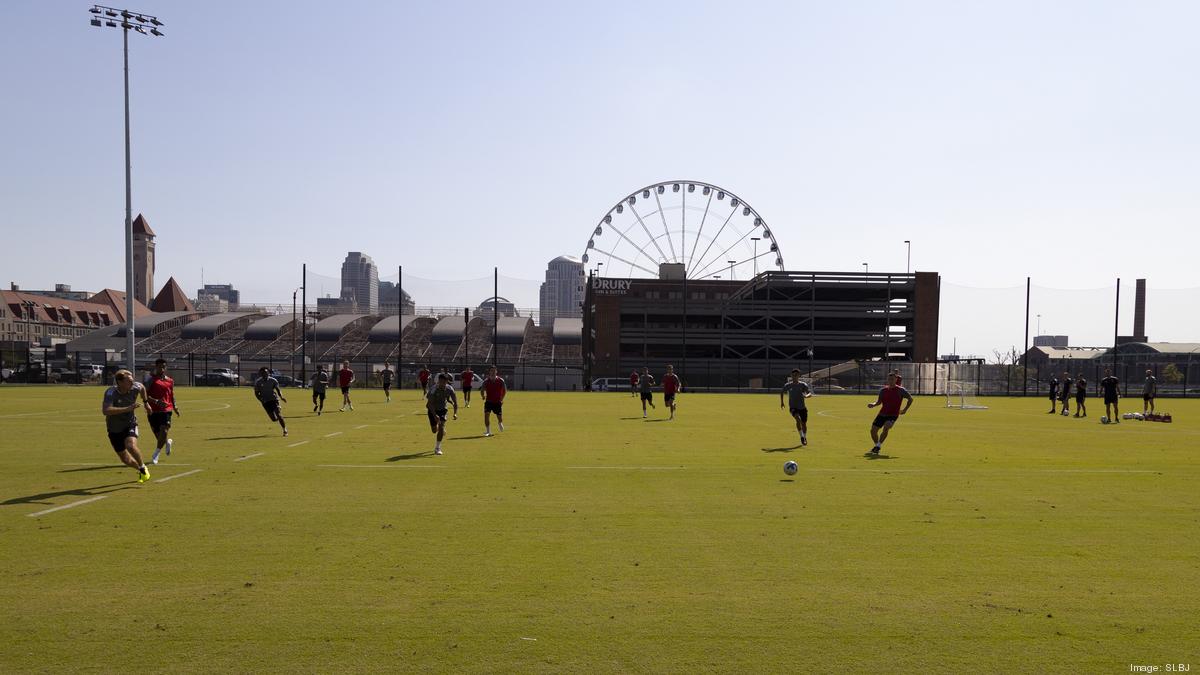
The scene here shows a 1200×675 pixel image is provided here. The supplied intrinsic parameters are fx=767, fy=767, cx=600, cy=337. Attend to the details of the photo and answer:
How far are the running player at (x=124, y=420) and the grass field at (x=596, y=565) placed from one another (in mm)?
592

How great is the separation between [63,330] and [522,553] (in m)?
153

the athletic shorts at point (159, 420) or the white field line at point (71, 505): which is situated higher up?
the athletic shorts at point (159, 420)

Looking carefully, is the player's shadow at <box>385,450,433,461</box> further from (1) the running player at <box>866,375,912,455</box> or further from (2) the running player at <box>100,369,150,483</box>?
(1) the running player at <box>866,375,912,455</box>

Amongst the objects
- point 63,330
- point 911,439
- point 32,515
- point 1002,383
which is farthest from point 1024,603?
point 63,330

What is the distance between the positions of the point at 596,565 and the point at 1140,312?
5828 inches

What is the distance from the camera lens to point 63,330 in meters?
131

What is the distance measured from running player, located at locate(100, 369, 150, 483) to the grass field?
0.59 meters

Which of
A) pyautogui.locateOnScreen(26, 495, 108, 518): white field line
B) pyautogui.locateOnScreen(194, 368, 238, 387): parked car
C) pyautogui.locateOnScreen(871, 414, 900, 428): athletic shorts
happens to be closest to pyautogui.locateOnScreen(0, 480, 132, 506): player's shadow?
pyautogui.locateOnScreen(26, 495, 108, 518): white field line

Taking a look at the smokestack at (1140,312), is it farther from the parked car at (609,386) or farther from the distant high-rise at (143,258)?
the distant high-rise at (143,258)

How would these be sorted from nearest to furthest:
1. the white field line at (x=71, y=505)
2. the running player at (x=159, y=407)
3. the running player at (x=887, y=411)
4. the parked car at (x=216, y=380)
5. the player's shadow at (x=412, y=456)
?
the white field line at (x=71, y=505), the running player at (x=159, y=407), the player's shadow at (x=412, y=456), the running player at (x=887, y=411), the parked car at (x=216, y=380)

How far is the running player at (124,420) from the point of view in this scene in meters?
12.0

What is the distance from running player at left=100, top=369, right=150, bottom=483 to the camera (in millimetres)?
12039

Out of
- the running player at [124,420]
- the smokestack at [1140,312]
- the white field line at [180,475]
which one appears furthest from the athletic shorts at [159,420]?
the smokestack at [1140,312]

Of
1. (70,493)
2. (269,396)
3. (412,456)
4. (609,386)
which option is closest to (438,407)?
(412,456)
